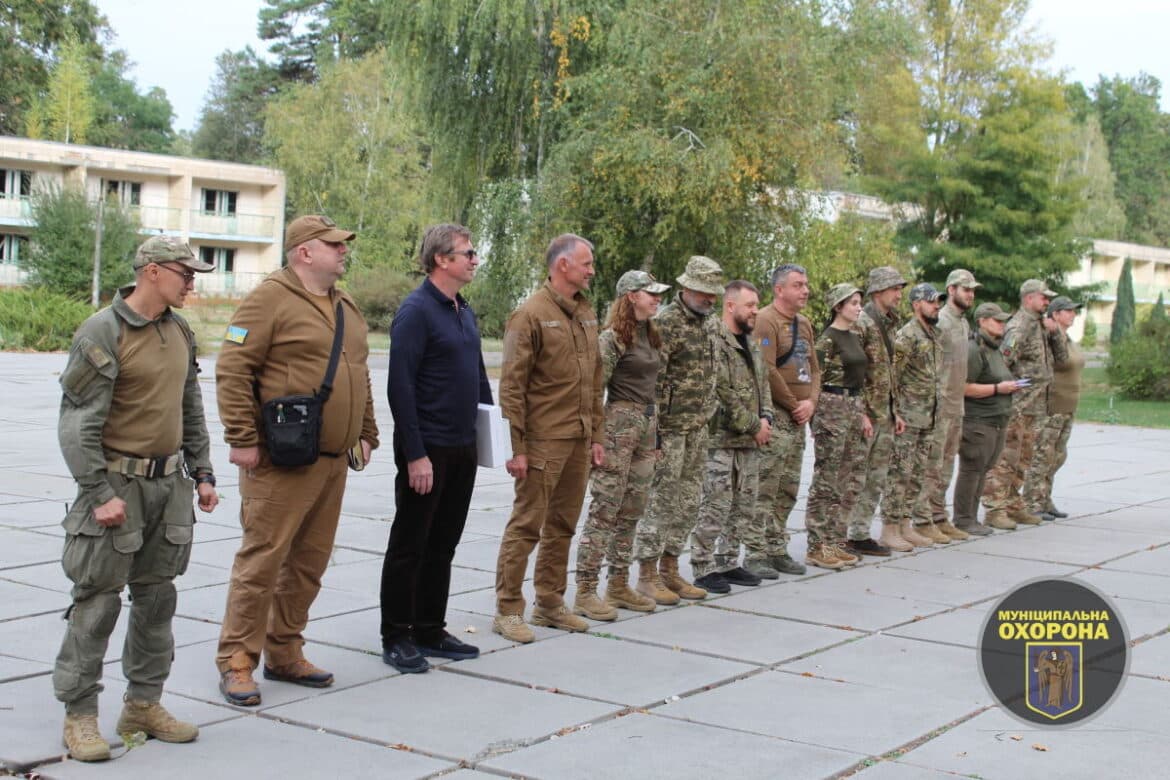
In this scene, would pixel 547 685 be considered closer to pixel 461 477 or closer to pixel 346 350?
pixel 461 477

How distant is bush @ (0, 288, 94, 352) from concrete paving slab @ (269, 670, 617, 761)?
30.5m

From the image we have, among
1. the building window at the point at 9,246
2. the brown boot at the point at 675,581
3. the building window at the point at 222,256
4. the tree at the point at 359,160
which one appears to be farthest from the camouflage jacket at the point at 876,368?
the building window at the point at 222,256

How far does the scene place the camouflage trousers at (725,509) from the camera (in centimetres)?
855

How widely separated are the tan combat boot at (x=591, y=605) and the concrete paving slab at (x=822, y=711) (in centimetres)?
128

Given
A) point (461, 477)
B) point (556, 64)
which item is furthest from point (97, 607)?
point (556, 64)

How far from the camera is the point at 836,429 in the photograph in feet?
31.3

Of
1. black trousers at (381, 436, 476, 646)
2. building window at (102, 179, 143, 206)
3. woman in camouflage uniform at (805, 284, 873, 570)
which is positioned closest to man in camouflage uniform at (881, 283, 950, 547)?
woman in camouflage uniform at (805, 284, 873, 570)

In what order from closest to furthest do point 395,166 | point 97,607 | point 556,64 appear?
point 97,607, point 556,64, point 395,166

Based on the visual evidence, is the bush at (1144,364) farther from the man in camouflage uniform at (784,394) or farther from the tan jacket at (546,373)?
the tan jacket at (546,373)

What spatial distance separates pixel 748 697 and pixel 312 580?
6.69ft

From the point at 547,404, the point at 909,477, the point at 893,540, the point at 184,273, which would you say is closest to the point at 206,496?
the point at 184,273

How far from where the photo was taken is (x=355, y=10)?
76875 mm

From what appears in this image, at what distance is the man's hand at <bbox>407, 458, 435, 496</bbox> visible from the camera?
20.7ft

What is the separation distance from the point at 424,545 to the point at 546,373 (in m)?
1.13
